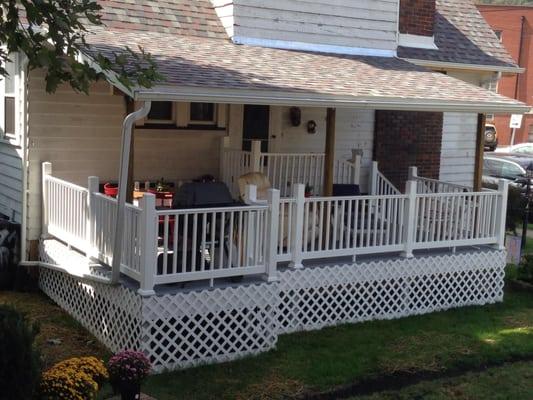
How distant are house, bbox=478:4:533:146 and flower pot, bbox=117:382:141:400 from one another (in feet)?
147

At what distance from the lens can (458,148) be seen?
569 inches


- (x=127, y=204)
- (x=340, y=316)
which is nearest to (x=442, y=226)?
(x=340, y=316)

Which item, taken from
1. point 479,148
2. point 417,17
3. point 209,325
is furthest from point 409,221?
point 417,17

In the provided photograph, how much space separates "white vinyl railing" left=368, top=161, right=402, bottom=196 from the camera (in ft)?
42.0

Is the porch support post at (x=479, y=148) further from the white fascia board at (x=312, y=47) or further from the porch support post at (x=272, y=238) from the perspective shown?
the porch support post at (x=272, y=238)

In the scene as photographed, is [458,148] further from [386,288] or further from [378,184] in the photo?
[386,288]

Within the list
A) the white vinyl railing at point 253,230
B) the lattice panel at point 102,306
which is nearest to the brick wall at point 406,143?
the white vinyl railing at point 253,230

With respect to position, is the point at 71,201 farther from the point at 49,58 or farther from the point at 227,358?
the point at 49,58

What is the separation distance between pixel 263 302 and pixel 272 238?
2.43ft

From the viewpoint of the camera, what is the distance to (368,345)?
28.4ft

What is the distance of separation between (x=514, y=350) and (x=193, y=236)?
414cm

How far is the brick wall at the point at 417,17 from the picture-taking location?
1362 cm

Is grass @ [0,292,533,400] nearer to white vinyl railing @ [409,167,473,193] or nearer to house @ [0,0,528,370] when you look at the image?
house @ [0,0,528,370]

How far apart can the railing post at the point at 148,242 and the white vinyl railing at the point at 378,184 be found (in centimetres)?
608
